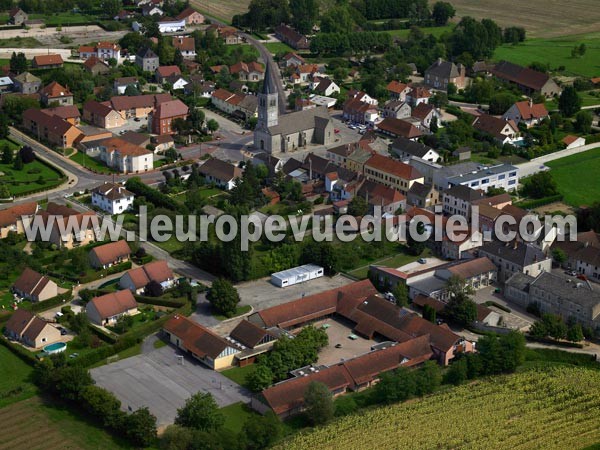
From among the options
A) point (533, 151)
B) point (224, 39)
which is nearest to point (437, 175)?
point (533, 151)

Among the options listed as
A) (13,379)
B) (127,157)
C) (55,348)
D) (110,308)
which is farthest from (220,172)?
(13,379)

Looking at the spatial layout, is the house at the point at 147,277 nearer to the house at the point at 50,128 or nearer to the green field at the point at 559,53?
the house at the point at 50,128

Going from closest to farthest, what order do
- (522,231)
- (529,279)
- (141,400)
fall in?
1. (141,400)
2. (529,279)
3. (522,231)

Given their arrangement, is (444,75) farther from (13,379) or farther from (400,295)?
(13,379)

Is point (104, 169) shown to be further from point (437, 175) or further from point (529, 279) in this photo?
point (529, 279)

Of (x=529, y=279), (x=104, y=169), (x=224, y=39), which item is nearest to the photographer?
(x=529, y=279)

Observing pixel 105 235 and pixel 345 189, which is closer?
pixel 105 235
